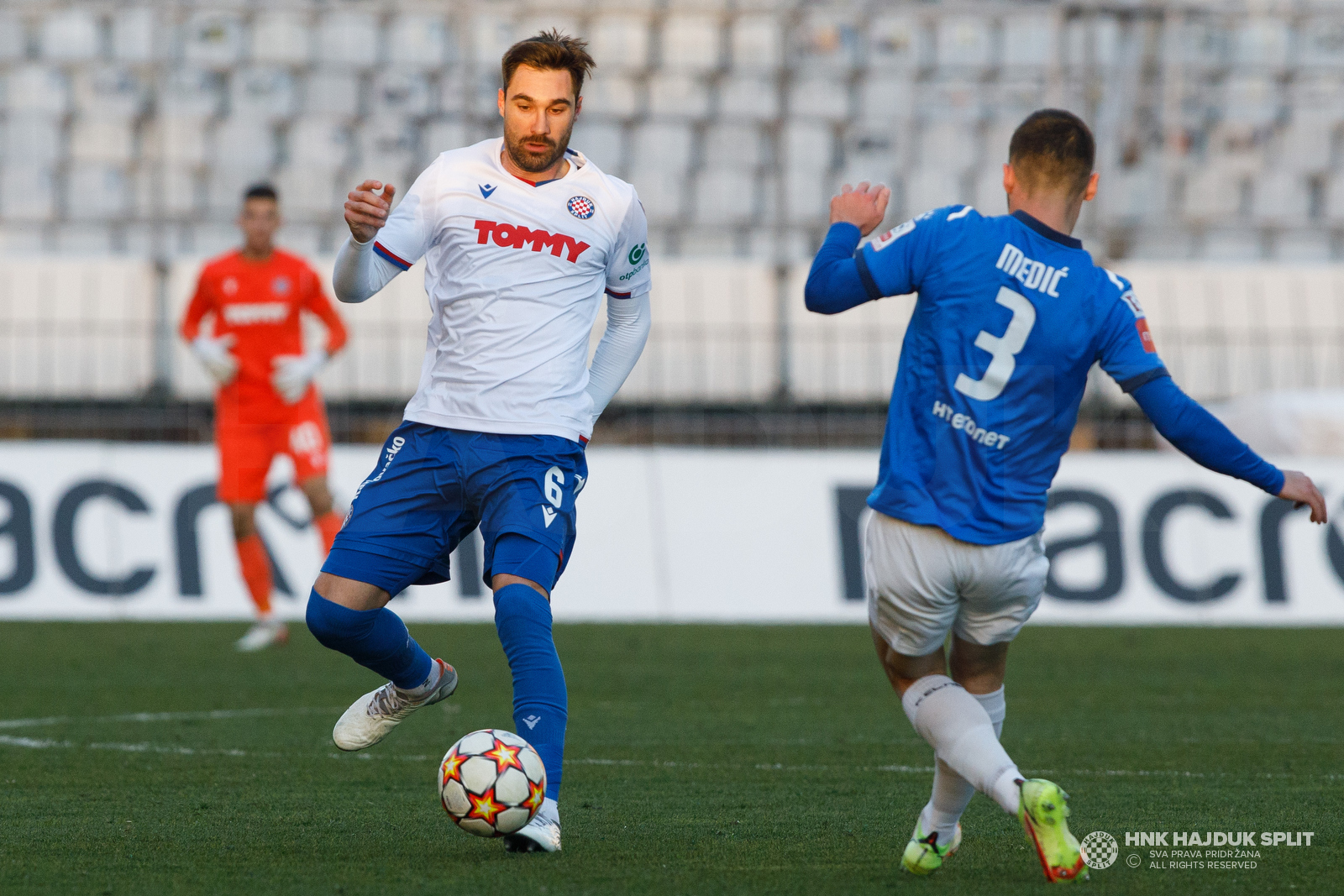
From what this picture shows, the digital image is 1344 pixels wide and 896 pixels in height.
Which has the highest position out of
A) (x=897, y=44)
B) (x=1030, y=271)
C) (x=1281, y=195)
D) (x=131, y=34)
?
(x=131, y=34)

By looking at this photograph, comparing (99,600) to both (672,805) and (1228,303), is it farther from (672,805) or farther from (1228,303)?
(1228,303)

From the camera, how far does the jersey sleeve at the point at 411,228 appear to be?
466 centimetres

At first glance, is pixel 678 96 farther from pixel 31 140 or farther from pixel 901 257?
pixel 901 257

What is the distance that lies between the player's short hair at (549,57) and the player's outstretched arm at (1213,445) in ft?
5.38

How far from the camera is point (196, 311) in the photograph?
10688 millimetres

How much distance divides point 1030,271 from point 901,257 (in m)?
0.30

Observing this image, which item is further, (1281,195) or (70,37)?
(1281,195)

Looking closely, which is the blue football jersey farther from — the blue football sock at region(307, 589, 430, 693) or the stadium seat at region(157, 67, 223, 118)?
the stadium seat at region(157, 67, 223, 118)

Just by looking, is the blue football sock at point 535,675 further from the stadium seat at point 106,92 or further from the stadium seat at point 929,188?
the stadium seat at point 106,92

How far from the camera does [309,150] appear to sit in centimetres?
1681

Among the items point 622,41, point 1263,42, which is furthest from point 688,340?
point 1263,42

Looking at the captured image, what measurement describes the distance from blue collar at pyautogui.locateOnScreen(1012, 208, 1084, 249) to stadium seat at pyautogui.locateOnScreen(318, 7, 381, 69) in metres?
13.9

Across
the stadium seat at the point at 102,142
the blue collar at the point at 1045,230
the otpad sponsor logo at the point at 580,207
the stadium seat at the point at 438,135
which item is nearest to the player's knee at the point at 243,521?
the otpad sponsor logo at the point at 580,207

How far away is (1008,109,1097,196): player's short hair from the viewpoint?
4133 mm
